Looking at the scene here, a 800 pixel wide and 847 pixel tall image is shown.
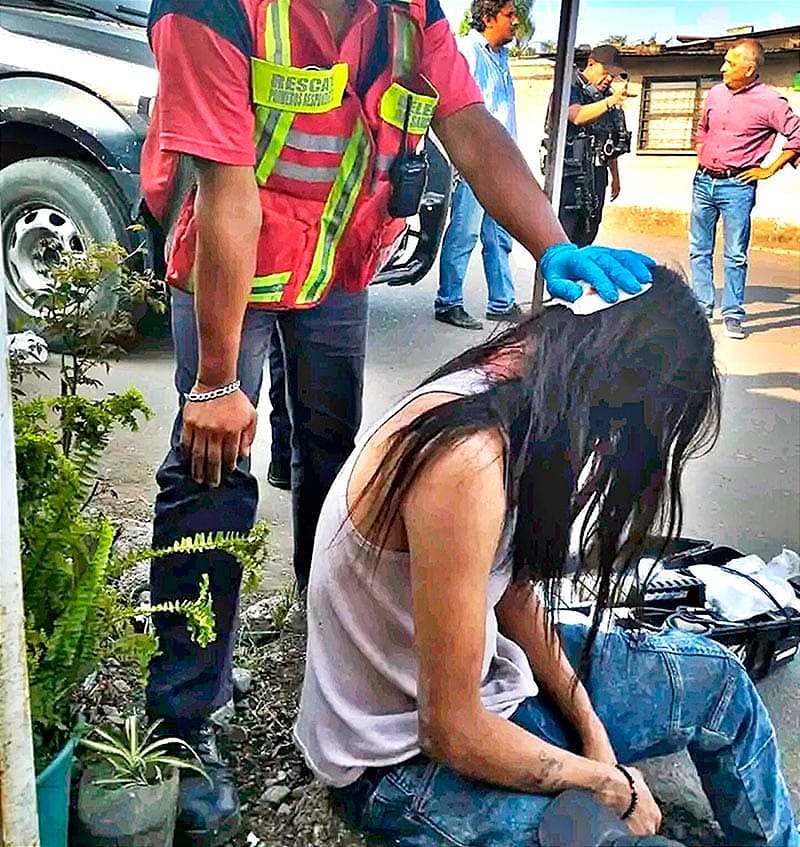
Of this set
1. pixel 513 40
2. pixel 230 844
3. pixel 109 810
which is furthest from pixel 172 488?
pixel 513 40

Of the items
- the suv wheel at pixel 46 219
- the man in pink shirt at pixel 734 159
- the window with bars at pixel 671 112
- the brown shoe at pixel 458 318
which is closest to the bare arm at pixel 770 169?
the man in pink shirt at pixel 734 159

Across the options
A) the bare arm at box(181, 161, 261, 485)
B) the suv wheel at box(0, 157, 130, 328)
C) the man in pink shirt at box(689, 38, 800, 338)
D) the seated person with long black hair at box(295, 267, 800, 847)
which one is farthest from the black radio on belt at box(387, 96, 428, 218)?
the man in pink shirt at box(689, 38, 800, 338)

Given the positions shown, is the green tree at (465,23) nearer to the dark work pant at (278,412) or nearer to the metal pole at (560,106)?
the metal pole at (560,106)

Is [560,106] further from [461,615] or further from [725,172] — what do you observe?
[461,615]

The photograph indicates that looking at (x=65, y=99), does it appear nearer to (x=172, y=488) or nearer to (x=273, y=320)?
(x=273, y=320)

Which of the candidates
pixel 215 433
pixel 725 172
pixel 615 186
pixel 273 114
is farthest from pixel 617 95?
pixel 215 433

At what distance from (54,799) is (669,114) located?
172cm

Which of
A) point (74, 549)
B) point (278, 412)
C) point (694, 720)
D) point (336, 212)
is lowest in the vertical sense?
point (694, 720)

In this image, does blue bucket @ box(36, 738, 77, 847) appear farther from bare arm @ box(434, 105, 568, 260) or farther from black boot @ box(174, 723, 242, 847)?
bare arm @ box(434, 105, 568, 260)

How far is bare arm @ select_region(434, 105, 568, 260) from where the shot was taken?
1767 millimetres

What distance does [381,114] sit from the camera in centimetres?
158

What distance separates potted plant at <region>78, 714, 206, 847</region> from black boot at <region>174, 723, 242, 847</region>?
69 mm

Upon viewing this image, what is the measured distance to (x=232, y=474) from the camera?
66.3 inches

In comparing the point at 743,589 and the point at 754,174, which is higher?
the point at 754,174
